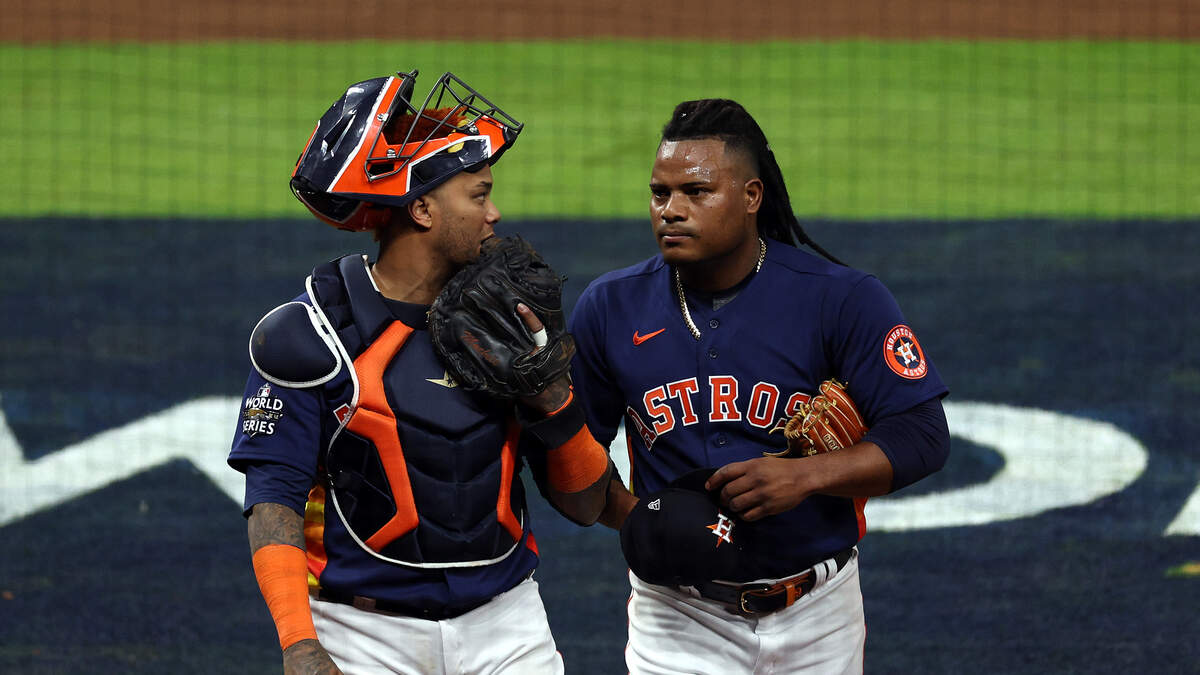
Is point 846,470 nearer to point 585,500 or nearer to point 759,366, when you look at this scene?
point 759,366

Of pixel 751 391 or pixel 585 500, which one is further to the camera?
pixel 751 391

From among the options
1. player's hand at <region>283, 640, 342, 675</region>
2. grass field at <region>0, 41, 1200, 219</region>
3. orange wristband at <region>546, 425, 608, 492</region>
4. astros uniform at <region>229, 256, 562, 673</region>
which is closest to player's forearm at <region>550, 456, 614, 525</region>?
orange wristband at <region>546, 425, 608, 492</region>

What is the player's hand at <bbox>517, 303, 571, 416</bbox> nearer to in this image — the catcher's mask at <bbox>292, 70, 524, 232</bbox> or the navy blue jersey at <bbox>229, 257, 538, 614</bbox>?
the navy blue jersey at <bbox>229, 257, 538, 614</bbox>

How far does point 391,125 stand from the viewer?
319 cm

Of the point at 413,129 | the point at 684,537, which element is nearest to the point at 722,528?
the point at 684,537

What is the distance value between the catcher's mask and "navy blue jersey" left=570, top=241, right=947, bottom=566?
2.06ft

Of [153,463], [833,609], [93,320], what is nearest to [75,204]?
[93,320]

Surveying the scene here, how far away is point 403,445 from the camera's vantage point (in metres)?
3.06

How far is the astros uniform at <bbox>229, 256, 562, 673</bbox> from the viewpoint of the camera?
9.89 feet

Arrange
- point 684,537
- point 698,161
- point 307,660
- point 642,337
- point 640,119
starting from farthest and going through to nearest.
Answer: point 640,119 → point 642,337 → point 698,161 → point 684,537 → point 307,660

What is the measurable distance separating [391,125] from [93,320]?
6.26 meters

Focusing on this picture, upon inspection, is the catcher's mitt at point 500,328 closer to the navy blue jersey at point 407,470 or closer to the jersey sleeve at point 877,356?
the navy blue jersey at point 407,470

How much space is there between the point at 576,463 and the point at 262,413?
0.68m

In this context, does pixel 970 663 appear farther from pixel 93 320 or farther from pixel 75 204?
pixel 75 204
